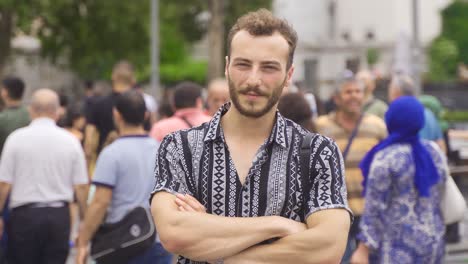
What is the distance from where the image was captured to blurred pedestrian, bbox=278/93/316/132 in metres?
9.16

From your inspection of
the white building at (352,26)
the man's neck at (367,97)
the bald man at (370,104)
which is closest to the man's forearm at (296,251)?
the bald man at (370,104)

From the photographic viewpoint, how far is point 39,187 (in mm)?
10109

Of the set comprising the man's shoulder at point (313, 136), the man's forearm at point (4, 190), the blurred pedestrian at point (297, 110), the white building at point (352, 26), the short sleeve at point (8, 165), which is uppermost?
the man's shoulder at point (313, 136)

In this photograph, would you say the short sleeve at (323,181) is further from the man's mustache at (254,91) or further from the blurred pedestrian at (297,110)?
the blurred pedestrian at (297,110)

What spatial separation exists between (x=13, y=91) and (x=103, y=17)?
26.7 m

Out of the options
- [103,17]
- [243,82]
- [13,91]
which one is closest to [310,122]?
[13,91]

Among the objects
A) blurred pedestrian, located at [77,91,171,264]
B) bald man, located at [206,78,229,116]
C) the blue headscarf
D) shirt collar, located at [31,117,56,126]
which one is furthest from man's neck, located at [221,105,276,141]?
bald man, located at [206,78,229,116]

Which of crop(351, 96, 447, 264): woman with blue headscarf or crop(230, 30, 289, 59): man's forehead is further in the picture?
crop(351, 96, 447, 264): woman with blue headscarf

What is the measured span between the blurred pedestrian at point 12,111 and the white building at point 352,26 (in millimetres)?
65931

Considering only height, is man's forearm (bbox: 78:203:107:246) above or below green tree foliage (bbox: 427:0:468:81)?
above

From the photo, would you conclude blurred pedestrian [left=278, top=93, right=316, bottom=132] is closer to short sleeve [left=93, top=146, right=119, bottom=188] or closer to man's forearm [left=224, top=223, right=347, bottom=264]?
short sleeve [left=93, top=146, right=119, bottom=188]

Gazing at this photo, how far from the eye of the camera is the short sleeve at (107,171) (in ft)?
29.8

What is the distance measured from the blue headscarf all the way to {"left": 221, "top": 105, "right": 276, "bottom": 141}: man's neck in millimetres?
3850

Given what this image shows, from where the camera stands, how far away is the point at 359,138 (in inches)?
397
